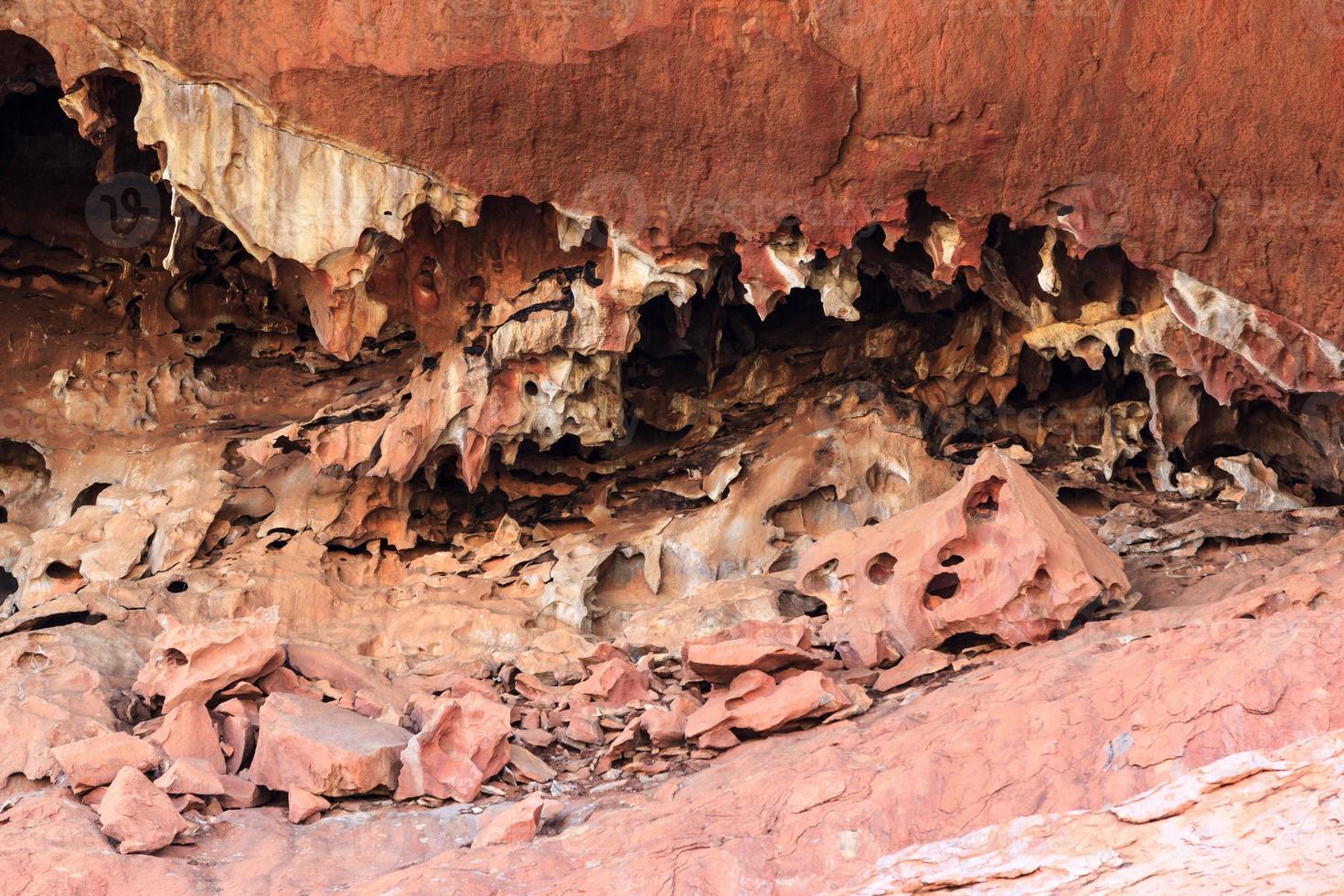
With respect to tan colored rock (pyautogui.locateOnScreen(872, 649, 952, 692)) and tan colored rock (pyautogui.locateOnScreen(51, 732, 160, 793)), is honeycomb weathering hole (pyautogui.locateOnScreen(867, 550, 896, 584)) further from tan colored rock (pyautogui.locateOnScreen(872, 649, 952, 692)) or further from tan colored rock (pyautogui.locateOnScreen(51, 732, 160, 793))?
tan colored rock (pyautogui.locateOnScreen(51, 732, 160, 793))

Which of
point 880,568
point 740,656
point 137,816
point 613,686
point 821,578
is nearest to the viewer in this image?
point 137,816

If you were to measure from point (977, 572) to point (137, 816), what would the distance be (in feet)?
11.8

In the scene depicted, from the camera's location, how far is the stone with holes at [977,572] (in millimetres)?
5586

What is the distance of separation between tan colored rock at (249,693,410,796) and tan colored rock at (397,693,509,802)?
10 cm

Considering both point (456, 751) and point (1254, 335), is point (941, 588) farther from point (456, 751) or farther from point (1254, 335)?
point (456, 751)

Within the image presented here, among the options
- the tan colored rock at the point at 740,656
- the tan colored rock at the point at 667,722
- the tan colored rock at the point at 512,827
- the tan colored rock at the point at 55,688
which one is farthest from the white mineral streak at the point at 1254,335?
the tan colored rock at the point at 55,688

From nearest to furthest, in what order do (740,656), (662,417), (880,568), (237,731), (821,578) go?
(237,731)
(740,656)
(880,568)
(821,578)
(662,417)

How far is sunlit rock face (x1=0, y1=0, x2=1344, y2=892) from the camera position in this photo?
4.39 m

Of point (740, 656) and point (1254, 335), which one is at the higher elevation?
point (1254, 335)

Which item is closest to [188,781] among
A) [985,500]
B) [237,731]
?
[237,731]

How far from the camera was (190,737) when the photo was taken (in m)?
4.80

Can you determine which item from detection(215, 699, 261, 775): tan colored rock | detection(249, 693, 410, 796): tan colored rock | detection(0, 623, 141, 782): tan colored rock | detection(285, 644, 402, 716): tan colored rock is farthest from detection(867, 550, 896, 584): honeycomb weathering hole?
detection(0, 623, 141, 782): tan colored rock

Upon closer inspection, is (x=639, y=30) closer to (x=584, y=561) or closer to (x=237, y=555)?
(x=584, y=561)

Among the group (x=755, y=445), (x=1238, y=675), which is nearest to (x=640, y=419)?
(x=755, y=445)
